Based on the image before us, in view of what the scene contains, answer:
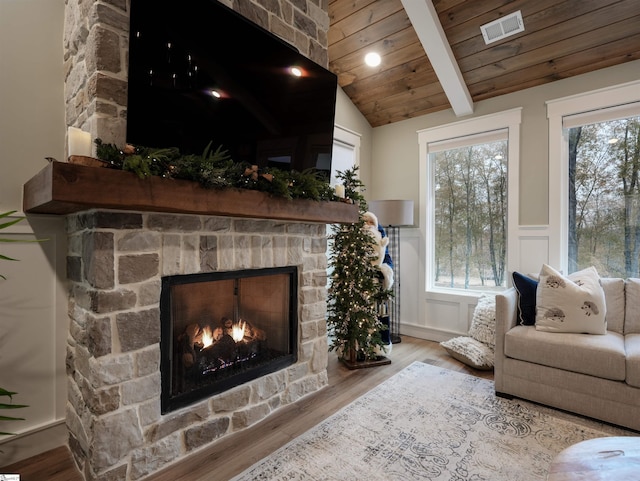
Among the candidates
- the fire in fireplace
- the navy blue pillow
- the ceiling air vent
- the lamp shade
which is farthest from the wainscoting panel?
the ceiling air vent

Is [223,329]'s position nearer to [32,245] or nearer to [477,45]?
[32,245]

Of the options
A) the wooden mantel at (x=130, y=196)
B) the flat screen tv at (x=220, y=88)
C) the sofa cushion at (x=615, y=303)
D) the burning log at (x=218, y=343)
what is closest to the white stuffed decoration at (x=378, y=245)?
the flat screen tv at (x=220, y=88)

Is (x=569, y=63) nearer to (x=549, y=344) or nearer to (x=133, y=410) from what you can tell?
(x=549, y=344)

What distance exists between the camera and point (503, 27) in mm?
2885

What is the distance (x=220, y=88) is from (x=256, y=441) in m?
2.03

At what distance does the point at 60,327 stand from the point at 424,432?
219cm

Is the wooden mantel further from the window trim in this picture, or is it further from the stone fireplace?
the window trim

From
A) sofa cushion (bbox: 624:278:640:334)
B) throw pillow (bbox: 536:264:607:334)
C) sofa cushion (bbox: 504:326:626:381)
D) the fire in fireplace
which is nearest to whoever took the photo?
the fire in fireplace

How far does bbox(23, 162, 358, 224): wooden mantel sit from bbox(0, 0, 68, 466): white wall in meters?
0.21

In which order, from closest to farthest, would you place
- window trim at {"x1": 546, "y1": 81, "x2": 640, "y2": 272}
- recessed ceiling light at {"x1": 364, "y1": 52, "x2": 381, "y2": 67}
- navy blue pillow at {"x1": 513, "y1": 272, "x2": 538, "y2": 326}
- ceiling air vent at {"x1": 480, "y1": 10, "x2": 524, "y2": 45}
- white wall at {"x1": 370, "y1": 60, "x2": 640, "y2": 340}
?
navy blue pillow at {"x1": 513, "y1": 272, "x2": 538, "y2": 326}
ceiling air vent at {"x1": 480, "y1": 10, "x2": 524, "y2": 45}
window trim at {"x1": 546, "y1": 81, "x2": 640, "y2": 272}
white wall at {"x1": 370, "y1": 60, "x2": 640, "y2": 340}
recessed ceiling light at {"x1": 364, "y1": 52, "x2": 381, "y2": 67}

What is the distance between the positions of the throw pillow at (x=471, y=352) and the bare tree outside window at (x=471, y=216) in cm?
77

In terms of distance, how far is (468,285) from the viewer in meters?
3.83

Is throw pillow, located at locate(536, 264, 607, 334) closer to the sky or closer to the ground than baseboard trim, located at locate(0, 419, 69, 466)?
closer to the sky

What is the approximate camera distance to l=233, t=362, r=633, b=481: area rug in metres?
1.72
